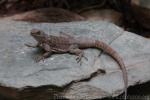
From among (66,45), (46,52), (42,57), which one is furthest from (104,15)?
(42,57)

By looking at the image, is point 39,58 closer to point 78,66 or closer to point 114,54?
point 78,66

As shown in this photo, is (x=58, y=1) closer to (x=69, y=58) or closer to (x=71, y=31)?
(x=71, y=31)

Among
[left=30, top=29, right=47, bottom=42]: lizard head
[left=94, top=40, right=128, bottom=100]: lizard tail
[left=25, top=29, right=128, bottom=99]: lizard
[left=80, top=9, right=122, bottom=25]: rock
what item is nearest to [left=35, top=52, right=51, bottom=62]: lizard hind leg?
[left=25, top=29, right=128, bottom=99]: lizard

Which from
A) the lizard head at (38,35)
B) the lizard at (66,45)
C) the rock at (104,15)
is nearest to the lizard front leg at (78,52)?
the lizard at (66,45)

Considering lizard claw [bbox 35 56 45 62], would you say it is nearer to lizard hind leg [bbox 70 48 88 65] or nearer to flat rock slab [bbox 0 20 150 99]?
flat rock slab [bbox 0 20 150 99]

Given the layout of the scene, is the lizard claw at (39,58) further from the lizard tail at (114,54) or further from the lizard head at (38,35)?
the lizard tail at (114,54)

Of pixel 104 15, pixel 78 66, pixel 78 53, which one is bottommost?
pixel 78 66

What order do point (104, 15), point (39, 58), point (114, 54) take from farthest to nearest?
point (104, 15) → point (114, 54) → point (39, 58)
